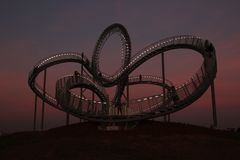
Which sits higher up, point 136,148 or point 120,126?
point 120,126

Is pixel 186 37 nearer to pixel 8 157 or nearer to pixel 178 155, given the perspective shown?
pixel 178 155

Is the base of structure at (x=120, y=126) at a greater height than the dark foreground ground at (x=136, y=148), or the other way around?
the base of structure at (x=120, y=126)

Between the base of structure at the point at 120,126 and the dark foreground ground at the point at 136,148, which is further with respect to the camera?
the base of structure at the point at 120,126

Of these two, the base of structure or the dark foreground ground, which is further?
the base of structure

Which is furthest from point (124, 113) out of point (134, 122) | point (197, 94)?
point (197, 94)

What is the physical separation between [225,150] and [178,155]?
3487mm

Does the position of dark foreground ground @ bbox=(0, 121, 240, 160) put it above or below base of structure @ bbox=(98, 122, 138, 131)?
below

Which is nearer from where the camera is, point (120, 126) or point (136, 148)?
point (136, 148)

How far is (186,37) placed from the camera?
32.3 metres

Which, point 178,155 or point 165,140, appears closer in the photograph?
point 178,155

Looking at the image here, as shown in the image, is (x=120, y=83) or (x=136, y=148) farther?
(x=120, y=83)

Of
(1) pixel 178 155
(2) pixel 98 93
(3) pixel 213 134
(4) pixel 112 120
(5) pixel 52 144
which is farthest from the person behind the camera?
(2) pixel 98 93

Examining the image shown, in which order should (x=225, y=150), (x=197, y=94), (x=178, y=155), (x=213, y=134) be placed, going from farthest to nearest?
(x=197, y=94) < (x=213, y=134) < (x=225, y=150) < (x=178, y=155)

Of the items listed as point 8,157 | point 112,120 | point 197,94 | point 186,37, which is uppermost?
point 186,37
